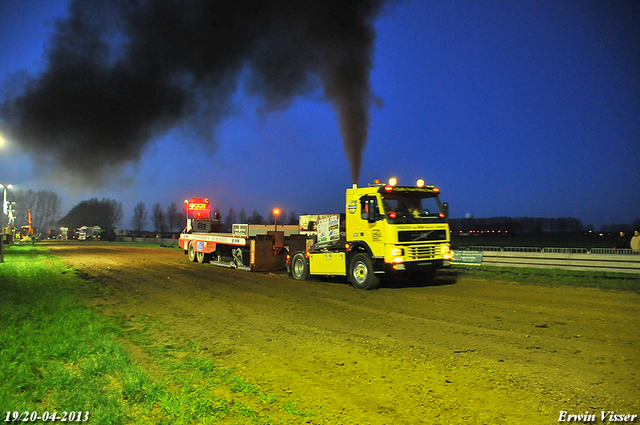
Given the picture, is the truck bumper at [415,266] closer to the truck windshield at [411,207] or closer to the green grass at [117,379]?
the truck windshield at [411,207]

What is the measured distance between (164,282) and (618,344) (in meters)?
12.5

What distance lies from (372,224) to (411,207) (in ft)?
3.99

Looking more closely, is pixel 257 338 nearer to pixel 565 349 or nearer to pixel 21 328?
pixel 21 328

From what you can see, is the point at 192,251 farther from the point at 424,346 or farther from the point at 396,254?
the point at 424,346

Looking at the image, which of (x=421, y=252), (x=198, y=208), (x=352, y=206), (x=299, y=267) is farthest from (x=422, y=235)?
(x=198, y=208)

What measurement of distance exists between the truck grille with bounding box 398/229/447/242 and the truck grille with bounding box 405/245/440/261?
22 cm

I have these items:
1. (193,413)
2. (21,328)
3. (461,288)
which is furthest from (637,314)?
(21,328)

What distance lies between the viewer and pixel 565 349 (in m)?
5.84

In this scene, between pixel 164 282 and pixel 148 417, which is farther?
pixel 164 282

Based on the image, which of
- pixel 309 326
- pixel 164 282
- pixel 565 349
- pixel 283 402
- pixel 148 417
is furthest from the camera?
pixel 164 282

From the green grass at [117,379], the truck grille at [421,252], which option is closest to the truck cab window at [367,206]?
the truck grille at [421,252]

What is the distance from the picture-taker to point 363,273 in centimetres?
1212

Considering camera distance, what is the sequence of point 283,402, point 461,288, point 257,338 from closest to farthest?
point 283,402, point 257,338, point 461,288

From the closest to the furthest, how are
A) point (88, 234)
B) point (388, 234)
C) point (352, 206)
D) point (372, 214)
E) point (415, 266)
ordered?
point (388, 234), point (415, 266), point (372, 214), point (352, 206), point (88, 234)
